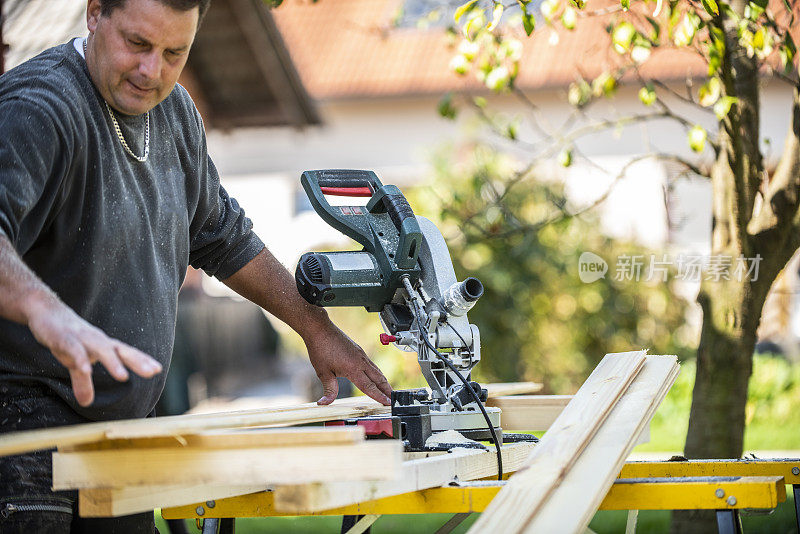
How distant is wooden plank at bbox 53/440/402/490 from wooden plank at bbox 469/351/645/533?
0.27 metres

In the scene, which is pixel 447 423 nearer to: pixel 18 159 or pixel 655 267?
pixel 18 159

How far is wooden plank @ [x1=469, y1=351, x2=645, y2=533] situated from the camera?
170 cm

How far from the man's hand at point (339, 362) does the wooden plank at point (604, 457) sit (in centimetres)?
72

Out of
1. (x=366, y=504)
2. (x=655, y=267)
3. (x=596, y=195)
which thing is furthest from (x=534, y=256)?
(x=366, y=504)

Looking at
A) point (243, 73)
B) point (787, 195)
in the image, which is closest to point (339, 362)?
point (787, 195)

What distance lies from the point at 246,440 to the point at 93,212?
0.78m

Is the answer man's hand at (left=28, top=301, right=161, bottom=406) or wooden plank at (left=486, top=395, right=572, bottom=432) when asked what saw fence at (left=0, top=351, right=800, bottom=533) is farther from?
wooden plank at (left=486, top=395, right=572, bottom=432)

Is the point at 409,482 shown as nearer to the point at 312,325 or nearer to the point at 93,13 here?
→ the point at 312,325

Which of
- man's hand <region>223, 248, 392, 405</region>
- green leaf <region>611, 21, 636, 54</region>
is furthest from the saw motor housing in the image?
green leaf <region>611, 21, 636, 54</region>

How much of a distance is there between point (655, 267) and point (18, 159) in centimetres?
719

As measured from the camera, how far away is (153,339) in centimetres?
219

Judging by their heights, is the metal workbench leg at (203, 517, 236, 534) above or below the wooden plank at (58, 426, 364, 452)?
below

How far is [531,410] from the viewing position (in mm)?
3131

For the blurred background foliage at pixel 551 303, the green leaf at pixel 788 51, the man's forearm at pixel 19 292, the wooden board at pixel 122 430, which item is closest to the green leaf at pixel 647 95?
the green leaf at pixel 788 51
